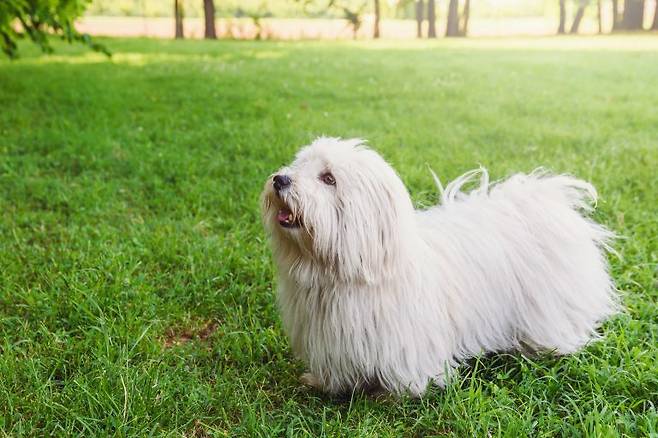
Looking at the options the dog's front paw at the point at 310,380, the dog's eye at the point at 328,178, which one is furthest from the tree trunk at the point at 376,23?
the dog's eye at the point at 328,178

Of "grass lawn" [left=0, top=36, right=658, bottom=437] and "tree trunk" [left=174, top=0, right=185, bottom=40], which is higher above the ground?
"tree trunk" [left=174, top=0, right=185, bottom=40]

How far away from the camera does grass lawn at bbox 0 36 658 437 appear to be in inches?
110

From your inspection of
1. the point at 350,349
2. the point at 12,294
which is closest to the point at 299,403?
the point at 350,349

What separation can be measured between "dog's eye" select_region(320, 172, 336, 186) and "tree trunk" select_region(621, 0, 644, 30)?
30132mm

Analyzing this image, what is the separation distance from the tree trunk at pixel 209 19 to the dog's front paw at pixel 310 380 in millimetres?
21968

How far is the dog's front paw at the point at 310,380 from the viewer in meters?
3.04

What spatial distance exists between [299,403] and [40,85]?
26.7 ft

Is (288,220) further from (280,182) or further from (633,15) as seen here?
(633,15)

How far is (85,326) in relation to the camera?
346 centimetres

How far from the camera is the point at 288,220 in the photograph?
2.57 metres

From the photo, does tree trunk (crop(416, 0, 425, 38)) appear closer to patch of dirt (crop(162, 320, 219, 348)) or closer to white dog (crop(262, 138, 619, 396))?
white dog (crop(262, 138, 619, 396))

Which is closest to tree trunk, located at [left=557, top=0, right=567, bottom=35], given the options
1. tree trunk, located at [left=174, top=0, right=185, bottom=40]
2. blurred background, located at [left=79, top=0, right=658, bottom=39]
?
blurred background, located at [left=79, top=0, right=658, bottom=39]

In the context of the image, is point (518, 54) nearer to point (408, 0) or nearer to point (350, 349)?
point (408, 0)

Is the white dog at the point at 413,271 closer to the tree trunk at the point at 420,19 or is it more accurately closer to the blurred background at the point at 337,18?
the blurred background at the point at 337,18
